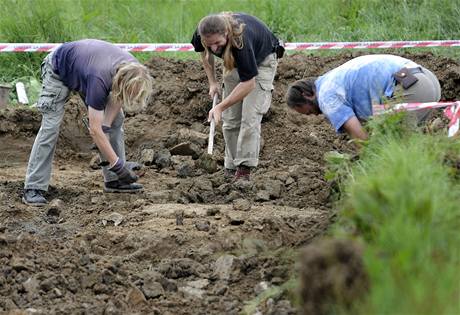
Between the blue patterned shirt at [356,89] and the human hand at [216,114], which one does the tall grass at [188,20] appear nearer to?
the human hand at [216,114]

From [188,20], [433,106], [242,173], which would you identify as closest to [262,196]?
[242,173]

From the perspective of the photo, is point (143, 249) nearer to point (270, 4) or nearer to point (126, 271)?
point (126, 271)

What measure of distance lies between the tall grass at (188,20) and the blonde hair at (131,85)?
5.89 m

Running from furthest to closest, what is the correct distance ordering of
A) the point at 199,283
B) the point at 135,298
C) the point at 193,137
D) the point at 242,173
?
the point at 193,137, the point at 242,173, the point at 199,283, the point at 135,298

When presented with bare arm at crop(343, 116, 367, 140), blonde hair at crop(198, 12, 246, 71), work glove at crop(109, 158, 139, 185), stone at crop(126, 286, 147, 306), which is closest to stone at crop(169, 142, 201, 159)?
work glove at crop(109, 158, 139, 185)

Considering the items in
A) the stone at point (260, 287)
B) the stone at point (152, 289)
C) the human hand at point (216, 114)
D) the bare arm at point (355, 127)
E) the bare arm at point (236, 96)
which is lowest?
the human hand at point (216, 114)

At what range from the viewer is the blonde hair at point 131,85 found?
775cm

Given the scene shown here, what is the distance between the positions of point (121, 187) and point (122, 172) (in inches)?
22.5

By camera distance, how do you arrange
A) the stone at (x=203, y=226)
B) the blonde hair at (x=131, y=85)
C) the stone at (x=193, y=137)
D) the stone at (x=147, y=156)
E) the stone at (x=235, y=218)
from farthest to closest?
the stone at (x=193, y=137) → the stone at (x=147, y=156) → the blonde hair at (x=131, y=85) → the stone at (x=235, y=218) → the stone at (x=203, y=226)

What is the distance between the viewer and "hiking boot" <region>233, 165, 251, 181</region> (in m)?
9.37

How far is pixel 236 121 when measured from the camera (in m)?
9.54

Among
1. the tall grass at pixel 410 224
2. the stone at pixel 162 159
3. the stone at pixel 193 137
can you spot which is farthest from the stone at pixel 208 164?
the tall grass at pixel 410 224

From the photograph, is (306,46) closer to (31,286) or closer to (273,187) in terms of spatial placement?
(273,187)

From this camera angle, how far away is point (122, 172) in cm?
850
